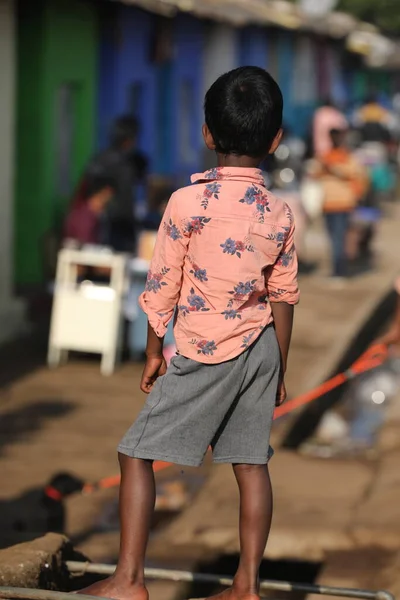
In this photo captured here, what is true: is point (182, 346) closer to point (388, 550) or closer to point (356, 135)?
point (388, 550)

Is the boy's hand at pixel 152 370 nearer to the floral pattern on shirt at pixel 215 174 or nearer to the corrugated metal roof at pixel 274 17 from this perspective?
the floral pattern on shirt at pixel 215 174

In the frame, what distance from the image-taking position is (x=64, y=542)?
4855 mm

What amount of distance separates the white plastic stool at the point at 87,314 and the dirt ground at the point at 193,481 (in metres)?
0.21

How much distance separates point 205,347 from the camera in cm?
392

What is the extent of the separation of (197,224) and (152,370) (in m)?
0.46

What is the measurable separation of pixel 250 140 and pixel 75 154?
10.2 meters

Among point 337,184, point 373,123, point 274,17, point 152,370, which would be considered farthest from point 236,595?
point 373,123

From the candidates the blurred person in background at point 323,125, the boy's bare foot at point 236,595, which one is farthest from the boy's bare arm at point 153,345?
the blurred person in background at point 323,125

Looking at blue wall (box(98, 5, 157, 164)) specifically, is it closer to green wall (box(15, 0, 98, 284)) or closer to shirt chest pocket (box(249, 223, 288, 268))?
green wall (box(15, 0, 98, 284))

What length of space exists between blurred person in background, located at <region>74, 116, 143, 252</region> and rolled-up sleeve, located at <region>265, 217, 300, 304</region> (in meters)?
7.74

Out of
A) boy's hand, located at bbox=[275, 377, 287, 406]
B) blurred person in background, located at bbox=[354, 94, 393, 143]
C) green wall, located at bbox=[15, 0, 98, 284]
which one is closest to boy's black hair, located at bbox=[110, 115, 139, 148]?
green wall, located at bbox=[15, 0, 98, 284]

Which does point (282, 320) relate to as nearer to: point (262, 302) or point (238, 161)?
point (262, 302)

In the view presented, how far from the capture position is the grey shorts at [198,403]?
3959 millimetres

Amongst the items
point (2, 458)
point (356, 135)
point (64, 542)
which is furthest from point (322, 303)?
point (356, 135)
